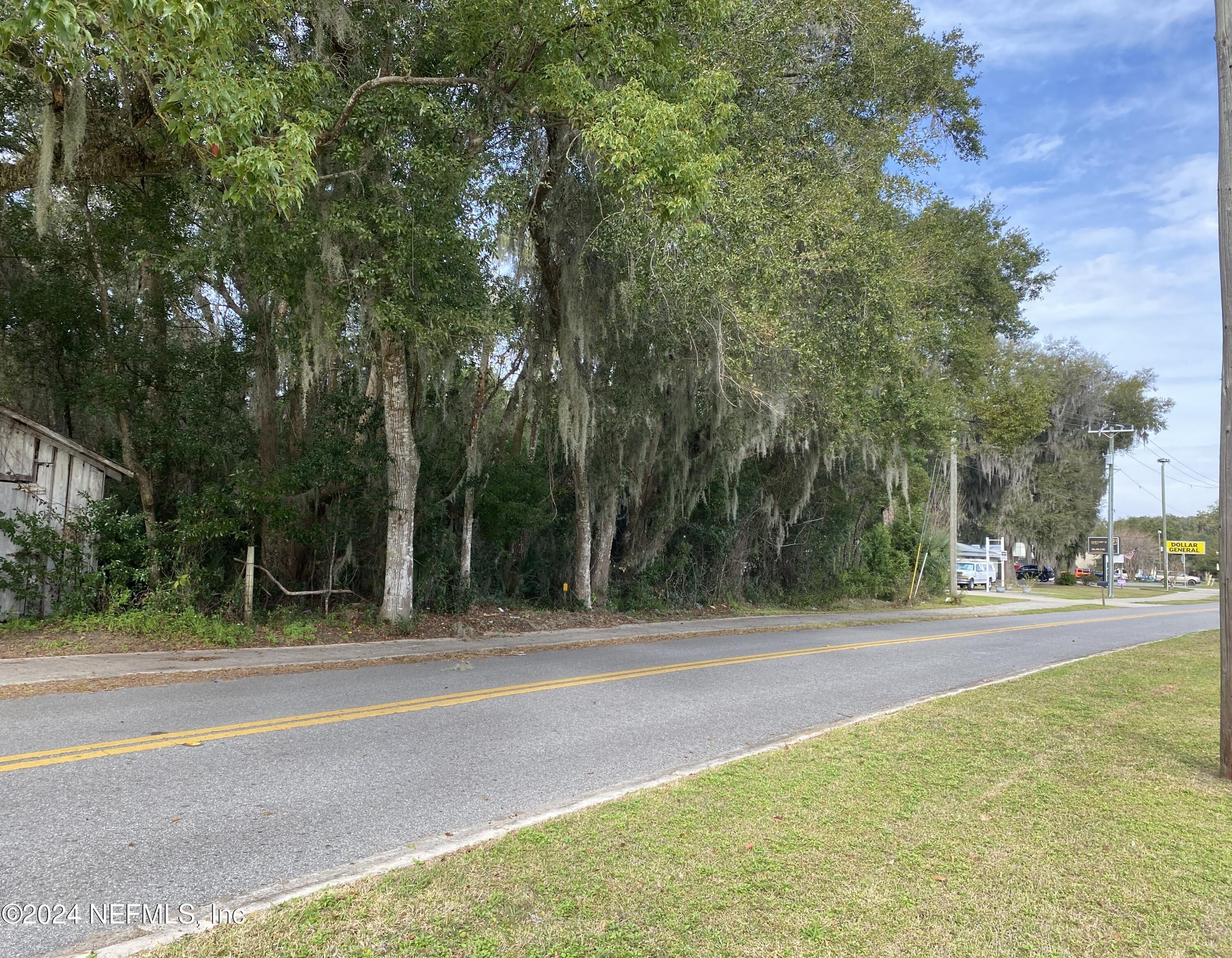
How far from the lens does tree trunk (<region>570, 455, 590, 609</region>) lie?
51.9 feet

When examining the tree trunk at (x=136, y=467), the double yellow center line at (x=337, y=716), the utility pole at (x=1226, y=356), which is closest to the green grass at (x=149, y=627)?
the tree trunk at (x=136, y=467)

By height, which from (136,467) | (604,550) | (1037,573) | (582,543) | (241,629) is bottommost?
(1037,573)

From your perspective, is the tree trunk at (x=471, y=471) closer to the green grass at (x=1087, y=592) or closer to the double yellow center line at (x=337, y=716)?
the double yellow center line at (x=337, y=716)

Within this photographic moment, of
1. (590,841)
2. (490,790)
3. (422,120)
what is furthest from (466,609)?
(590,841)

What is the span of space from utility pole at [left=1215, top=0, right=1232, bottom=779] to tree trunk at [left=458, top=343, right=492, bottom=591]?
34.7 ft

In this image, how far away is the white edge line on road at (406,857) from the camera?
9.26 ft

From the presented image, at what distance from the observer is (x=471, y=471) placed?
14117 millimetres

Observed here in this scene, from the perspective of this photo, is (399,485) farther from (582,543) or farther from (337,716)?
Result: (337,716)

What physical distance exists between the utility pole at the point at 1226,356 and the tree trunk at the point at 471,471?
1057cm

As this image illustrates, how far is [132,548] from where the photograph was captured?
11.3 m

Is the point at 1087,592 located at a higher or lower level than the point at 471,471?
lower

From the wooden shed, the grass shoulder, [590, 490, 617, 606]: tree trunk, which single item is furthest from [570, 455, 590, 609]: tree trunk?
the wooden shed

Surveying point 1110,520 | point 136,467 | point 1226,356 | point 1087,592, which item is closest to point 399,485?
point 136,467

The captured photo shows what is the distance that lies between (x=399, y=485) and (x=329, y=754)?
696 centimetres
